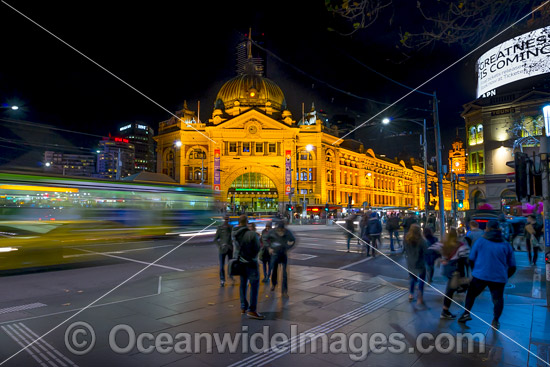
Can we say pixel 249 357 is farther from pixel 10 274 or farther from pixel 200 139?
pixel 200 139

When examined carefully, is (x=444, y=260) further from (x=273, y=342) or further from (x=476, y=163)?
(x=476, y=163)

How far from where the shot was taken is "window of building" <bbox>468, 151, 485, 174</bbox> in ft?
158

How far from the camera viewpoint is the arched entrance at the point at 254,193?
65.6 metres

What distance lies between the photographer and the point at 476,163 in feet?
160

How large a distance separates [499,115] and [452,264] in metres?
46.6

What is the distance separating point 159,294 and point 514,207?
38.3 m

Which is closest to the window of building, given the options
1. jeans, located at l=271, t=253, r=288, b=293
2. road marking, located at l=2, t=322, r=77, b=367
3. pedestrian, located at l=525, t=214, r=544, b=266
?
pedestrian, located at l=525, t=214, r=544, b=266

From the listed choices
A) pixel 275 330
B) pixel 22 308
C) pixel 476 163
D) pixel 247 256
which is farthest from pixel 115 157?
pixel 275 330

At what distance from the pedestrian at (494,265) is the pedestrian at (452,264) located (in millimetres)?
576

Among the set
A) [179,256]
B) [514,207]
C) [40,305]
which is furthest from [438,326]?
[514,207]

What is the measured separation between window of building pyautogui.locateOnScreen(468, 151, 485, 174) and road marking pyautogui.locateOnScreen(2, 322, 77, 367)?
5220cm

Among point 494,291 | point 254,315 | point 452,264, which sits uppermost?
point 452,264

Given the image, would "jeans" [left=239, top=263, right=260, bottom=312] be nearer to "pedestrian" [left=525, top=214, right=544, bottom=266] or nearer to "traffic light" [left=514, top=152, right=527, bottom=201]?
"traffic light" [left=514, top=152, right=527, bottom=201]

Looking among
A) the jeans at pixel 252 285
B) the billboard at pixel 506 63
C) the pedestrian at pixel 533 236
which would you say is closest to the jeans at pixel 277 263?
the jeans at pixel 252 285
